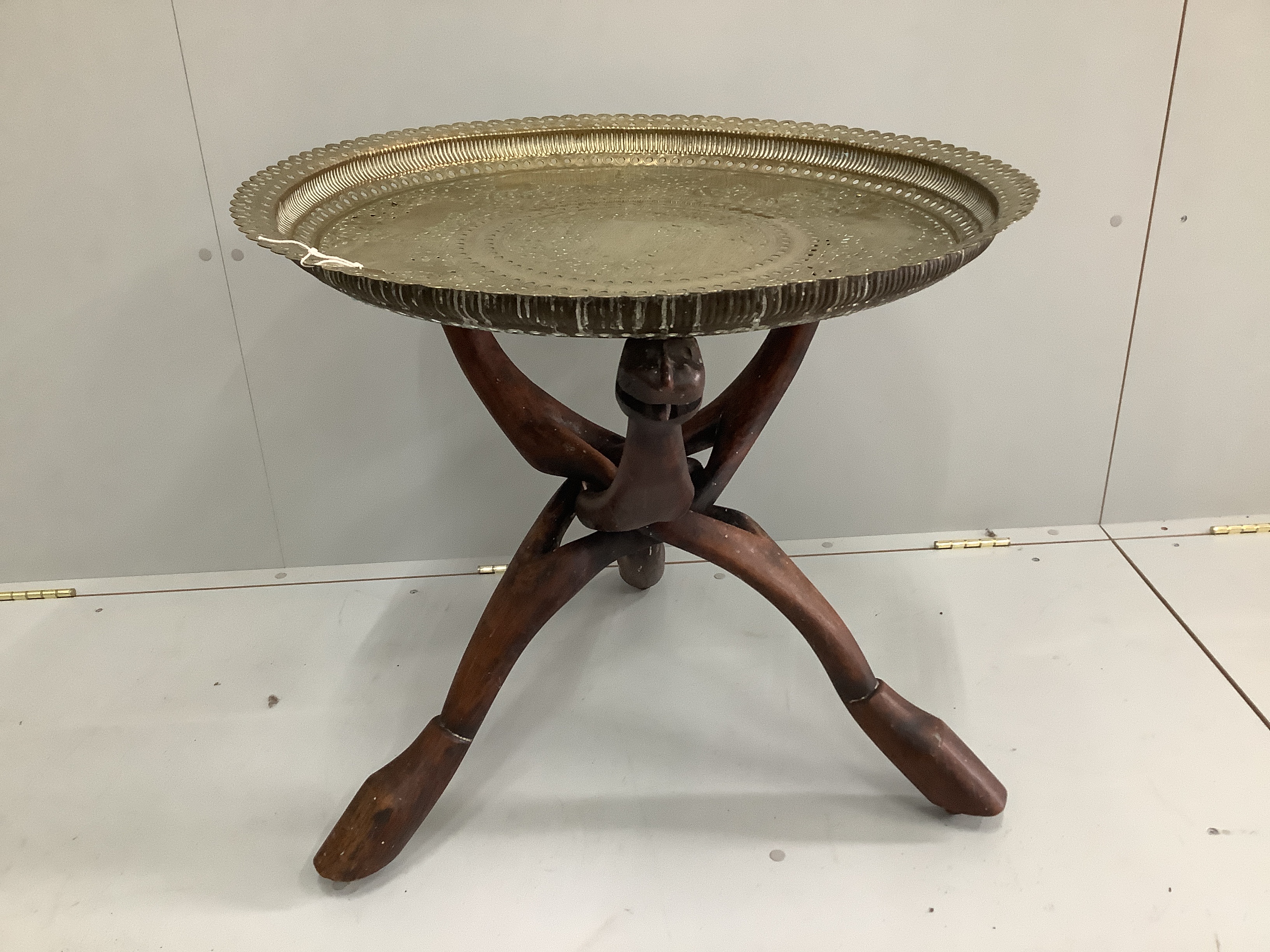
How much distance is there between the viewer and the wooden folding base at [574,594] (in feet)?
3.92

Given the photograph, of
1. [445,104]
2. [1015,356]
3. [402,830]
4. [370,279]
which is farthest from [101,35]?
[1015,356]

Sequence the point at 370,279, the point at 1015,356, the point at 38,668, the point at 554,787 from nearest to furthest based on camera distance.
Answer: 1. the point at 370,279
2. the point at 554,787
3. the point at 38,668
4. the point at 1015,356

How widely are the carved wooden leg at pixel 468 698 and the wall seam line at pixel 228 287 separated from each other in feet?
2.27

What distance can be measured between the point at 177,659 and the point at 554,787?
705 mm

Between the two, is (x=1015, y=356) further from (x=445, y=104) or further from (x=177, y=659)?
(x=177, y=659)

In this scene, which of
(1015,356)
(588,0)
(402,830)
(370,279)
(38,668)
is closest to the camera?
(370,279)

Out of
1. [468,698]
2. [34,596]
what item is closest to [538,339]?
[468,698]

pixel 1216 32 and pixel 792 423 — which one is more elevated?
pixel 1216 32

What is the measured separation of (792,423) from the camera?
5.74 ft

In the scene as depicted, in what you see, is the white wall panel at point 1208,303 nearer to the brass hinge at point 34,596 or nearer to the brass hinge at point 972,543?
the brass hinge at point 972,543

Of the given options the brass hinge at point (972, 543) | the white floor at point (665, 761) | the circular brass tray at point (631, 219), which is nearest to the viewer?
the circular brass tray at point (631, 219)

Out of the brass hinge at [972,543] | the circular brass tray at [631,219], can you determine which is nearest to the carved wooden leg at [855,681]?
the circular brass tray at [631,219]

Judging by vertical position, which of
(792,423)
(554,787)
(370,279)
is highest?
(370,279)

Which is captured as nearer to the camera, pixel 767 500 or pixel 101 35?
pixel 101 35
